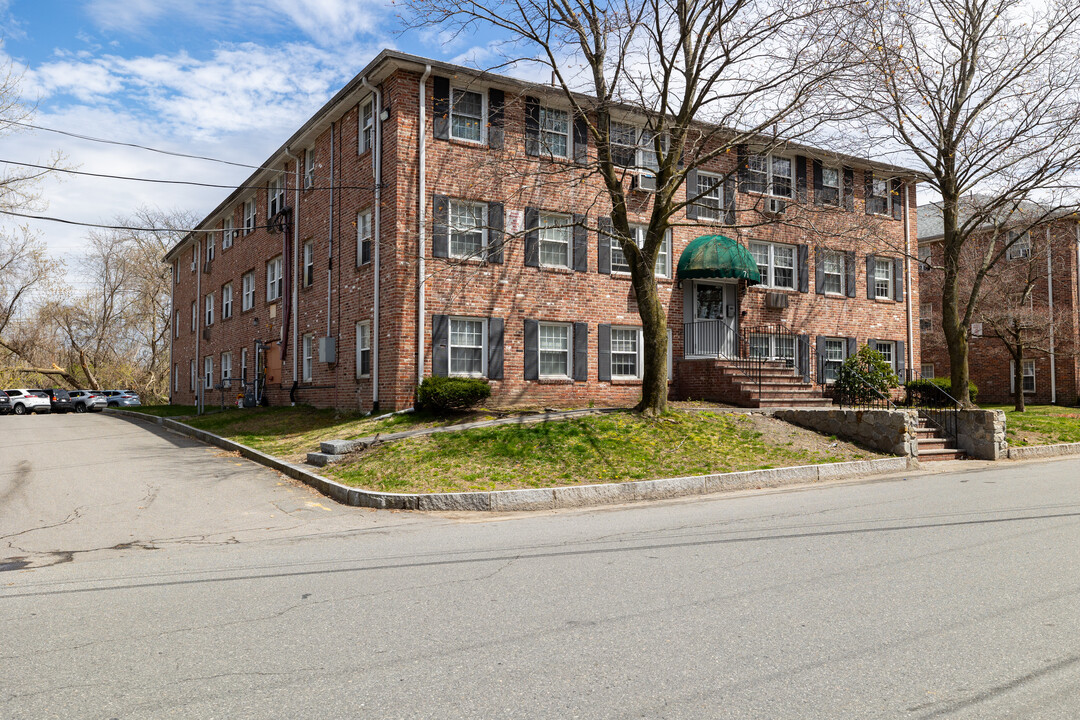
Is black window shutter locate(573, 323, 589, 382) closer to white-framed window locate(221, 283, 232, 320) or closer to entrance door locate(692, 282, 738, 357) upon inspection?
entrance door locate(692, 282, 738, 357)

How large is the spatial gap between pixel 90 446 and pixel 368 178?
913cm

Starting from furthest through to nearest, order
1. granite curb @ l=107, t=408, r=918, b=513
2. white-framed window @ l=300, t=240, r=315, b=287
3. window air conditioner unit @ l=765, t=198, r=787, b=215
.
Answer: window air conditioner unit @ l=765, t=198, r=787, b=215 → white-framed window @ l=300, t=240, r=315, b=287 → granite curb @ l=107, t=408, r=918, b=513

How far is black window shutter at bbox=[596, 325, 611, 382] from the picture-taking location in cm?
1977

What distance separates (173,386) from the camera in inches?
1518

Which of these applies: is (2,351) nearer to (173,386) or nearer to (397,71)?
(173,386)

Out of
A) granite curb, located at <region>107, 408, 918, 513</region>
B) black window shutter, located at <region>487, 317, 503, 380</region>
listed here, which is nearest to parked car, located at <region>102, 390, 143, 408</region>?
black window shutter, located at <region>487, 317, 503, 380</region>

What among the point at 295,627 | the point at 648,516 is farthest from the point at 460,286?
the point at 295,627

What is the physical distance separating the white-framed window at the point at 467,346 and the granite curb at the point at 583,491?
5.45 meters

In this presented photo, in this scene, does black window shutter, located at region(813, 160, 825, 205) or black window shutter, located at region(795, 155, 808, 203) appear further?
black window shutter, located at region(813, 160, 825, 205)

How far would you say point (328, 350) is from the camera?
19969mm

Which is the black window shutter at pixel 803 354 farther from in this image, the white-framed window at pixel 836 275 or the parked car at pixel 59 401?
the parked car at pixel 59 401

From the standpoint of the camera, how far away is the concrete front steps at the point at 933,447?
15430 millimetres

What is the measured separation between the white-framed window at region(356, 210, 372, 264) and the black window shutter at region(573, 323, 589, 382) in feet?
18.2

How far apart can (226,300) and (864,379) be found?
24.4 m
